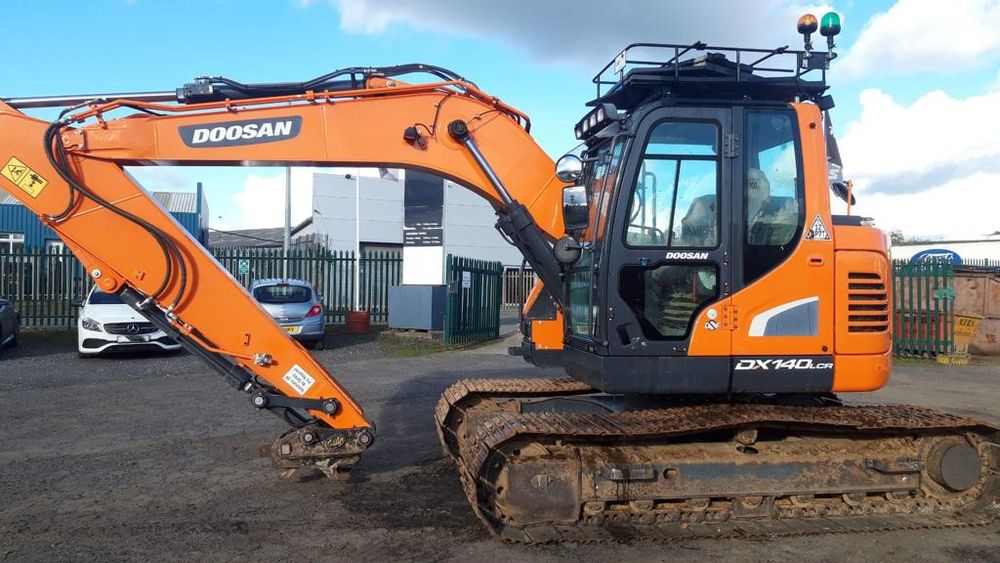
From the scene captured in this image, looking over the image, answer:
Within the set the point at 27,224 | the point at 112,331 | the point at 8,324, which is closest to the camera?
the point at 112,331

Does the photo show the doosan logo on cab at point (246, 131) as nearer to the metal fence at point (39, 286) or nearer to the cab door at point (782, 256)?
the cab door at point (782, 256)

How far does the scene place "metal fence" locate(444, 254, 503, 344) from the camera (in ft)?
54.3

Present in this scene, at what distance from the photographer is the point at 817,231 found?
5.29 meters

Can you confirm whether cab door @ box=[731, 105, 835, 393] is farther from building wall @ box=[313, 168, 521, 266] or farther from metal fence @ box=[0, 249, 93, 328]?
building wall @ box=[313, 168, 521, 266]

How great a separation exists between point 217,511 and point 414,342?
11459 millimetres

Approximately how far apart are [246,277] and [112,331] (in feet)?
19.3

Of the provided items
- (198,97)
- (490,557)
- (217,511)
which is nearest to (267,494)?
(217,511)

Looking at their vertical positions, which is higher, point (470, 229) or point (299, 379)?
point (470, 229)

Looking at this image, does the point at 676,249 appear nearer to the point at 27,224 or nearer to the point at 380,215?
the point at 380,215

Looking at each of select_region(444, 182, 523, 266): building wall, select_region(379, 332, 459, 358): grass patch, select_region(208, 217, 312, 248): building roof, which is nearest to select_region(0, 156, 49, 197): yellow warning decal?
select_region(379, 332, 459, 358): grass patch

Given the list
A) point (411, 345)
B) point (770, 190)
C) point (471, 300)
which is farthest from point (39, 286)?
point (770, 190)

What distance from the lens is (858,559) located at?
16.3 feet

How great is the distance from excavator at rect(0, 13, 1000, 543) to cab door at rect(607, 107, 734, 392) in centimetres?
1

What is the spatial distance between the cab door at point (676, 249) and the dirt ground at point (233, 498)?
4.13ft
